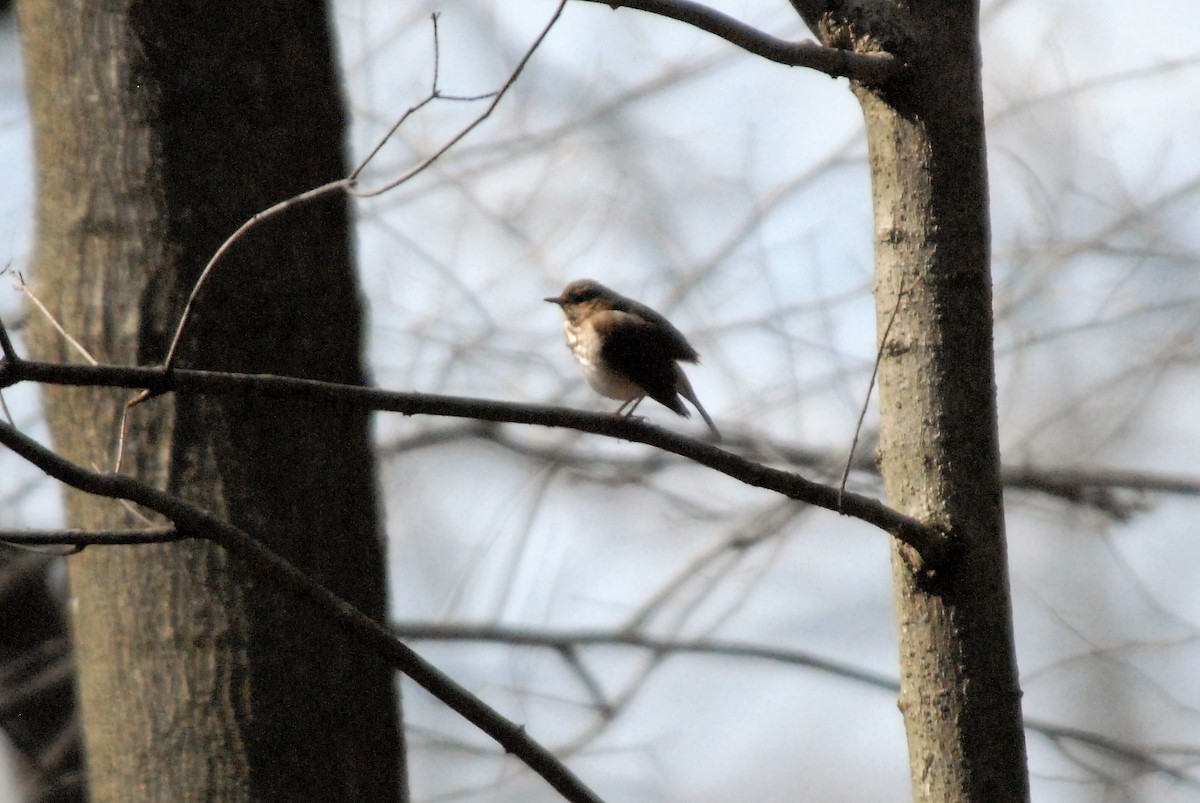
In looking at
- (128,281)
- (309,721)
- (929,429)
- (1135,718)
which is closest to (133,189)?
(128,281)

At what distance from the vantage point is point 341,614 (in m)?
2.15

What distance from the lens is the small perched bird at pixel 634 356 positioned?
12.9 feet

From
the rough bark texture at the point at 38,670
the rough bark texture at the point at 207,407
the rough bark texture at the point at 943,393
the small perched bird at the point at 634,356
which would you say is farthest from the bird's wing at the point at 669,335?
the rough bark texture at the point at 38,670

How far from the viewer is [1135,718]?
8109 mm

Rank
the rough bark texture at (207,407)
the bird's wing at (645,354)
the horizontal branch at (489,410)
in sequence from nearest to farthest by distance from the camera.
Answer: the horizontal branch at (489,410)
the rough bark texture at (207,407)
the bird's wing at (645,354)

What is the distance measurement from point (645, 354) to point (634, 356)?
0.04 metres

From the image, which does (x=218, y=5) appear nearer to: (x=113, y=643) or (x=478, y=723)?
(x=113, y=643)

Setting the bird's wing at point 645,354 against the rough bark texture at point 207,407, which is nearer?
the rough bark texture at point 207,407

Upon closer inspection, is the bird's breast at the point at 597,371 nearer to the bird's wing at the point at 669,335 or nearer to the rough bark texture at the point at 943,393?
the bird's wing at the point at 669,335

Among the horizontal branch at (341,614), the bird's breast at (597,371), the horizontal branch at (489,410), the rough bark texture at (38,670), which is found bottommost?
the horizontal branch at (341,614)

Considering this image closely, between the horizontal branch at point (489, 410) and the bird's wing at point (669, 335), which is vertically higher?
the bird's wing at point (669, 335)

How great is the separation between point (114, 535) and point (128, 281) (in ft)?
3.98

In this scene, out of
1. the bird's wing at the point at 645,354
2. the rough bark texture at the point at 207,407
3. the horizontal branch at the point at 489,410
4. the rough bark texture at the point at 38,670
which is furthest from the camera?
the rough bark texture at the point at 38,670

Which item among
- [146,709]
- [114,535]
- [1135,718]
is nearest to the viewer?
[114,535]
